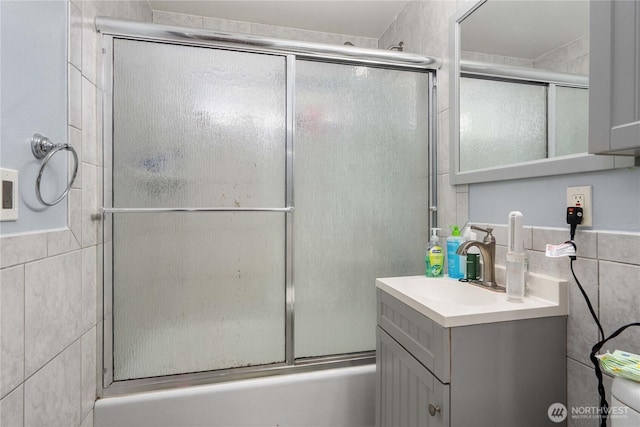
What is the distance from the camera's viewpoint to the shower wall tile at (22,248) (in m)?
0.80

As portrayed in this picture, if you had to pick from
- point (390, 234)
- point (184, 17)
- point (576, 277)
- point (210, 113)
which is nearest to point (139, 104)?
point (210, 113)

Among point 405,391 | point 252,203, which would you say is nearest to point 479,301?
point 405,391

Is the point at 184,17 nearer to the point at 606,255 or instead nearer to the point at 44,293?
the point at 44,293

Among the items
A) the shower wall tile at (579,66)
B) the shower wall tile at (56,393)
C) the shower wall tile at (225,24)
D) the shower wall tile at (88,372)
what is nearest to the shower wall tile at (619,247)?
the shower wall tile at (579,66)

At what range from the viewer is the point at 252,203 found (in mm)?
1450

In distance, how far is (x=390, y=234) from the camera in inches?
Result: 64.0

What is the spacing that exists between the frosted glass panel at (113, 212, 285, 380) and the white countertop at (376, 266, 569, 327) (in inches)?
23.0

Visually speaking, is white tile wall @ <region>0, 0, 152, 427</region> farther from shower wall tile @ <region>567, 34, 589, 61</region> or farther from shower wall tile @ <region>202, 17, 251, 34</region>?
shower wall tile @ <region>567, 34, 589, 61</region>

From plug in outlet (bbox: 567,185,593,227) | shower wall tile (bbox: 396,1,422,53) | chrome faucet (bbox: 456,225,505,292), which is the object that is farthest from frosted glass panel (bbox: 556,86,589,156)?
shower wall tile (bbox: 396,1,422,53)

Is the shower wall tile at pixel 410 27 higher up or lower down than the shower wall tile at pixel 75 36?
higher up

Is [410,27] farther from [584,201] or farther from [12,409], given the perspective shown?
[12,409]

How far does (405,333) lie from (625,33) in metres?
0.94

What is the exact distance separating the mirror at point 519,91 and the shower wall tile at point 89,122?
1.57 m

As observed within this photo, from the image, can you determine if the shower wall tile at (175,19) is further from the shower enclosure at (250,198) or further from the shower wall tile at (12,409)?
the shower wall tile at (12,409)
